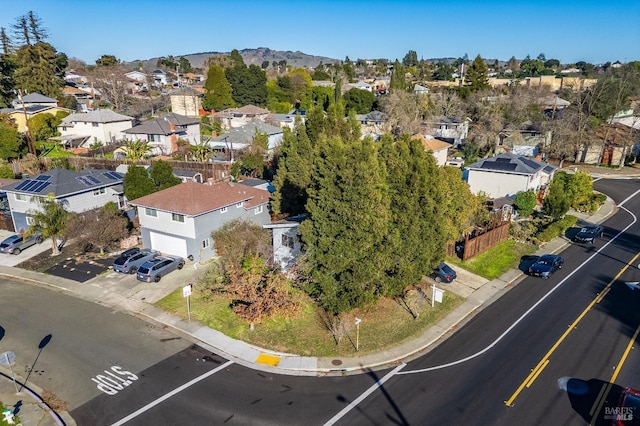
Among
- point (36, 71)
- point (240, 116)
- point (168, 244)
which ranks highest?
point (36, 71)

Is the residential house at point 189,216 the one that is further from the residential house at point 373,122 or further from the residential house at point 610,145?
the residential house at point 610,145

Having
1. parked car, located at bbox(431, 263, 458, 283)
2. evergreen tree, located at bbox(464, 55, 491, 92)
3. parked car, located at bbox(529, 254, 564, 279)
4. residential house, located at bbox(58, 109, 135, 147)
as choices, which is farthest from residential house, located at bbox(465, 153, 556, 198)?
evergreen tree, located at bbox(464, 55, 491, 92)

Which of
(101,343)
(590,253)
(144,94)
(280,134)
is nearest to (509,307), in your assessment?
(590,253)

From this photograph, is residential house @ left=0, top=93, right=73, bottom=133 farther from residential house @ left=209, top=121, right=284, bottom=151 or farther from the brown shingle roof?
the brown shingle roof

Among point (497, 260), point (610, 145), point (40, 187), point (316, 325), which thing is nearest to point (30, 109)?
point (40, 187)

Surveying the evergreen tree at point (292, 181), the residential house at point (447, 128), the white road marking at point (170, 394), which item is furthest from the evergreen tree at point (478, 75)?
the white road marking at point (170, 394)

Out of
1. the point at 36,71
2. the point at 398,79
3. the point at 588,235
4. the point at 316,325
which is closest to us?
the point at 316,325

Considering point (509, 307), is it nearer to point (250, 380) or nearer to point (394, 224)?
point (394, 224)

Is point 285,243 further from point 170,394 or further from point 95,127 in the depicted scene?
point 95,127
